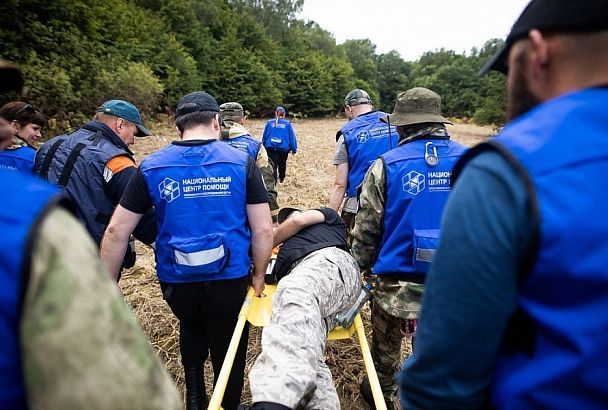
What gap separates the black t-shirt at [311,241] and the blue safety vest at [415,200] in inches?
23.6

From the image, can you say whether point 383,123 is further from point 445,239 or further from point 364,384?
point 445,239

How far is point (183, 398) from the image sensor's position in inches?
127

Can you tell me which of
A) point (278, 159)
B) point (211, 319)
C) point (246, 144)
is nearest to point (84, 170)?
point (211, 319)

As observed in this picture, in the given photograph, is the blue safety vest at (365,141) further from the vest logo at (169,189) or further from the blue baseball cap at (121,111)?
the vest logo at (169,189)

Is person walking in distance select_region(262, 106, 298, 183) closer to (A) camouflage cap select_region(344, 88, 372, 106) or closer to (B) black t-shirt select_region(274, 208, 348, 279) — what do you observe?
(A) camouflage cap select_region(344, 88, 372, 106)

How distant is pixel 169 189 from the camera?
8.29ft

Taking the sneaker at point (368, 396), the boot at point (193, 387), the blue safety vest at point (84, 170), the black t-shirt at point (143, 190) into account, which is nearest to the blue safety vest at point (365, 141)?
the black t-shirt at point (143, 190)

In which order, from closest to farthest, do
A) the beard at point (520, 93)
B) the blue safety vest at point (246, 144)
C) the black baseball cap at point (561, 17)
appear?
1. the black baseball cap at point (561, 17)
2. the beard at point (520, 93)
3. the blue safety vest at point (246, 144)

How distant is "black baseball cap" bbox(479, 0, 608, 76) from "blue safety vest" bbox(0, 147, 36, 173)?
3329 millimetres

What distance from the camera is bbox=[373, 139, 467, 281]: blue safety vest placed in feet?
8.70

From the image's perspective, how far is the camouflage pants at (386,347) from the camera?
2.98 meters

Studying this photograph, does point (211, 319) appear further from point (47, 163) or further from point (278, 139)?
point (278, 139)

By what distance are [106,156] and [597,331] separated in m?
3.03

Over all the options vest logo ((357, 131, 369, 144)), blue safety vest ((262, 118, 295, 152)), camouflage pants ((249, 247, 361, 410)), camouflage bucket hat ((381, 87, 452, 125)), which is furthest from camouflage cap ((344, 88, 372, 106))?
blue safety vest ((262, 118, 295, 152))
